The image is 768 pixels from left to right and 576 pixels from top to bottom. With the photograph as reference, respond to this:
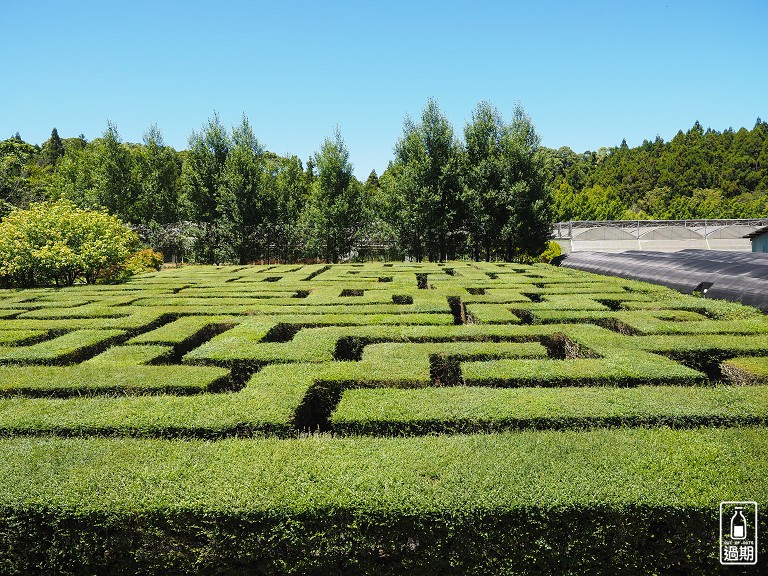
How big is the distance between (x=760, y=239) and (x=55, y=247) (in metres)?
32.1

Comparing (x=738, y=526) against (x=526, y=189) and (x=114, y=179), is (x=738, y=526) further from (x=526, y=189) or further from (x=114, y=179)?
(x=114, y=179)

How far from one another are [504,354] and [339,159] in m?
22.2

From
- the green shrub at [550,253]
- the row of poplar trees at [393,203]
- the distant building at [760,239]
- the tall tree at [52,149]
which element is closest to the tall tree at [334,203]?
the row of poplar trees at [393,203]

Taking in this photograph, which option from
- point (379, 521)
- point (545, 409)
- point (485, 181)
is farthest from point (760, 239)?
point (379, 521)

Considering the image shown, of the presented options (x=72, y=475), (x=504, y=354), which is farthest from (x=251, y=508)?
(x=504, y=354)

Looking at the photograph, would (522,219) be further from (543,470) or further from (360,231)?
(543,470)

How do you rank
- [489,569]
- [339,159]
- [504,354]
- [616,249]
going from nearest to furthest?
[489,569], [504,354], [339,159], [616,249]

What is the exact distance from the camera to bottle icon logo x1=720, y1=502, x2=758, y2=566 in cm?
281

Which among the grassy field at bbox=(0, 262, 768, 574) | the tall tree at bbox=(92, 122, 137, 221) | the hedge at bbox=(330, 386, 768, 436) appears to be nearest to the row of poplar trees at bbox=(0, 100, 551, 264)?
the tall tree at bbox=(92, 122, 137, 221)

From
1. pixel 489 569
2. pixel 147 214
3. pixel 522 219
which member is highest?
pixel 147 214

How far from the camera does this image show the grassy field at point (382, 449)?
283cm

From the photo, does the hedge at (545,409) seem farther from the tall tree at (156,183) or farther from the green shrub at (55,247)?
the tall tree at (156,183)

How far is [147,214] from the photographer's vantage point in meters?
34.0

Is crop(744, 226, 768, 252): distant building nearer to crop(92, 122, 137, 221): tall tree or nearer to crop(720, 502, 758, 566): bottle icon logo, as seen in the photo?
crop(720, 502, 758, 566): bottle icon logo
